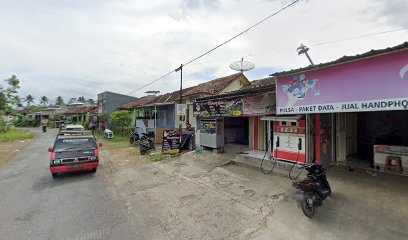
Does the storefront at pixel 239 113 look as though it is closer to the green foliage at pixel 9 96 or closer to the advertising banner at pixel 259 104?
the advertising banner at pixel 259 104

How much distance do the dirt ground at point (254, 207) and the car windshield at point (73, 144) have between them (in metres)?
2.13

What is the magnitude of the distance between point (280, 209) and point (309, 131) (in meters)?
3.34

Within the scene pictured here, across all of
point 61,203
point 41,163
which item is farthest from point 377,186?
point 41,163

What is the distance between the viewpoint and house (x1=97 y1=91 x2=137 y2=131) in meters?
29.9

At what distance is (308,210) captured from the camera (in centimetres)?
449

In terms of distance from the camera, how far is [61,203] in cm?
565

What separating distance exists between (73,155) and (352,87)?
9.57 meters

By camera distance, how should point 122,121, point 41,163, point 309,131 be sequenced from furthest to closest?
point 122,121 < point 41,163 < point 309,131

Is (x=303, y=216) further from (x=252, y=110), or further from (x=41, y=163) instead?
(x=41, y=163)

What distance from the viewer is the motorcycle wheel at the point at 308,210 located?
444cm

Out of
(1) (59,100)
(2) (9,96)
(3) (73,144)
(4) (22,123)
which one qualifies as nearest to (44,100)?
(1) (59,100)

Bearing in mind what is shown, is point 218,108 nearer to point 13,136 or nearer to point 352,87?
point 352,87

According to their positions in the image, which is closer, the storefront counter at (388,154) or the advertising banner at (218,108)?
the storefront counter at (388,154)

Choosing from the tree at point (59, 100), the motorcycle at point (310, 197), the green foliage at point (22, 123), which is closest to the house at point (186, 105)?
the motorcycle at point (310, 197)
